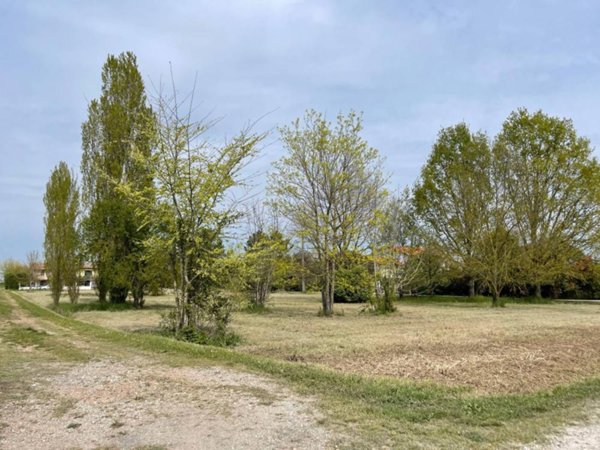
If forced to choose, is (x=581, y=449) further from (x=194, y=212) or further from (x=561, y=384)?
(x=194, y=212)

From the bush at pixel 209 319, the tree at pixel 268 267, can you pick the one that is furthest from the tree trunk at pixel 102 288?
the bush at pixel 209 319

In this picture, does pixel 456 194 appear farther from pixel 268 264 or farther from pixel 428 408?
pixel 428 408

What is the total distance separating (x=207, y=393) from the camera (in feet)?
18.3

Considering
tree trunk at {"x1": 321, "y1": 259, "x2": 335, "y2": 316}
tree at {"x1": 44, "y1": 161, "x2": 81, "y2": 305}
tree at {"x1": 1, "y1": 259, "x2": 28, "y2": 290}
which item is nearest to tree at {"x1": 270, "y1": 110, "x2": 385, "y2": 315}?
tree trunk at {"x1": 321, "y1": 259, "x2": 335, "y2": 316}

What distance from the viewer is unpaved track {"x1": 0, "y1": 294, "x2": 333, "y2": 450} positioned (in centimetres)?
392

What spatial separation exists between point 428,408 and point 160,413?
2.77 metres

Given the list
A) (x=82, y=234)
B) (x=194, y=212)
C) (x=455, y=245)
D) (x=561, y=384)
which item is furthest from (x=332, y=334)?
(x=455, y=245)

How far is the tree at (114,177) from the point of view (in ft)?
80.5

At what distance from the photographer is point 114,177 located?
25438 millimetres

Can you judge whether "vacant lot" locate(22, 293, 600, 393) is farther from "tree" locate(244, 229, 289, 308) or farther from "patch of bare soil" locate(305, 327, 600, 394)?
"tree" locate(244, 229, 289, 308)

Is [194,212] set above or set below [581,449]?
above

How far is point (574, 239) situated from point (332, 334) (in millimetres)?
24273

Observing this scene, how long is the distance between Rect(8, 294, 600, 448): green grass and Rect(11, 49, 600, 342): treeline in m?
4.70

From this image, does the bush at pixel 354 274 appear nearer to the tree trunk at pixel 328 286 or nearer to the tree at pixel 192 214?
the tree trunk at pixel 328 286
